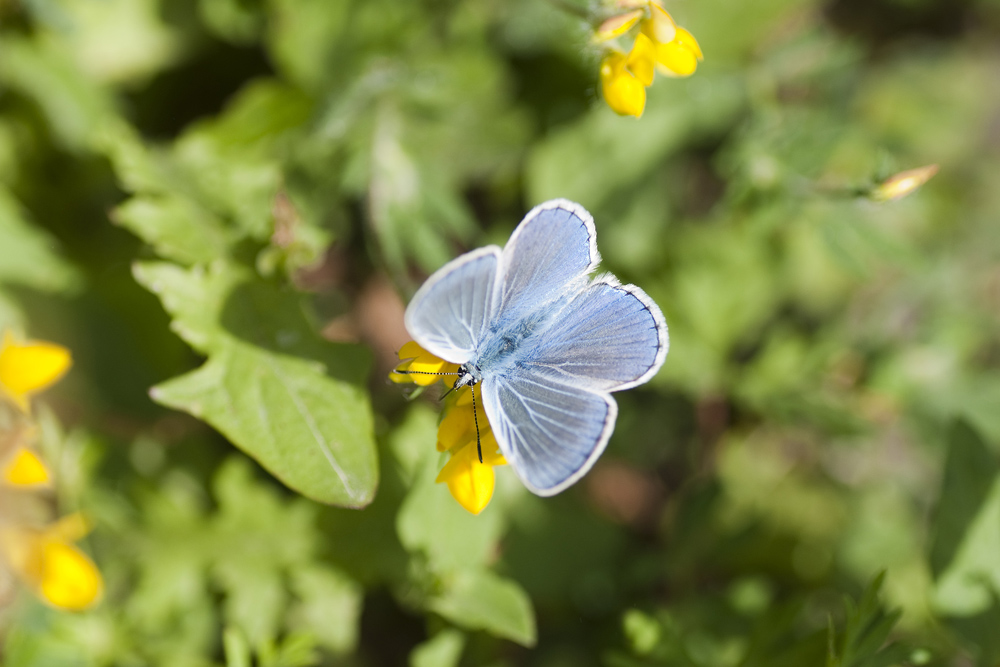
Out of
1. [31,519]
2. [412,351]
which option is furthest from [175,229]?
[31,519]

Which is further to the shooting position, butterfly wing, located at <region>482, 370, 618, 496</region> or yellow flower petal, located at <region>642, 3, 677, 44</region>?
yellow flower petal, located at <region>642, 3, 677, 44</region>

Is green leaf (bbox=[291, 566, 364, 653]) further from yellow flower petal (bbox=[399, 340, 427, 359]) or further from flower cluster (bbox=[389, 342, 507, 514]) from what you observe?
yellow flower petal (bbox=[399, 340, 427, 359])

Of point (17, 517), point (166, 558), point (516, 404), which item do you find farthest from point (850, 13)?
point (17, 517)

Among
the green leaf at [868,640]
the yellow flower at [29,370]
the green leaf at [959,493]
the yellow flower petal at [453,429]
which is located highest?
the yellow flower at [29,370]

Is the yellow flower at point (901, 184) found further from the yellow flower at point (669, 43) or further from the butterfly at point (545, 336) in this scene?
the butterfly at point (545, 336)

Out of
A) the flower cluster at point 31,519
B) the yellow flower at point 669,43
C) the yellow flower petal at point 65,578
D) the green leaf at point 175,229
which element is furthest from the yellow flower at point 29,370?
the yellow flower at point 669,43

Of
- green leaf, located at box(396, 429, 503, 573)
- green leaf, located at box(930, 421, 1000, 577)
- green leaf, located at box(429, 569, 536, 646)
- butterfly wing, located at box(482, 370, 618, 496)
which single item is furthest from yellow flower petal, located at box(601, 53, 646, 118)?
green leaf, located at box(930, 421, 1000, 577)

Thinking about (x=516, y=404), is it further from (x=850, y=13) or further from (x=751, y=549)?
(x=850, y=13)
